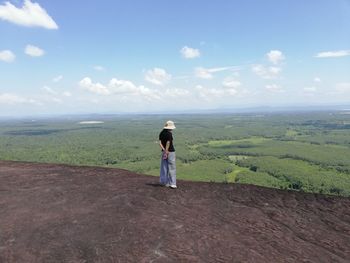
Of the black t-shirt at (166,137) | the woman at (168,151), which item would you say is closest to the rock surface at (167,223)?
the woman at (168,151)

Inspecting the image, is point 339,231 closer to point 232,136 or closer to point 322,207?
point 322,207

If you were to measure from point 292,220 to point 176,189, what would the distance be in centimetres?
458

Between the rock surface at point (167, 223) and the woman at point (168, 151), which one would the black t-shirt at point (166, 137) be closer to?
the woman at point (168, 151)

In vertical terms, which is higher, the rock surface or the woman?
the woman

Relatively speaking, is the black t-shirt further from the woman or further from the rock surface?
the rock surface

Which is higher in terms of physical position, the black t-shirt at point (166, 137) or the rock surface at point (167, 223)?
the black t-shirt at point (166, 137)

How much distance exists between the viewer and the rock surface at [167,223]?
743 cm

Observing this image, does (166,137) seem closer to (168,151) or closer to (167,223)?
(168,151)

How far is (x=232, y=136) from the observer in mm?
196125

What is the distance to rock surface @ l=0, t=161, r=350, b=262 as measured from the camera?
293 inches

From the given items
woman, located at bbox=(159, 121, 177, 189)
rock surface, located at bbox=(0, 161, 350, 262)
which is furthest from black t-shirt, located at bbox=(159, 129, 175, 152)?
rock surface, located at bbox=(0, 161, 350, 262)

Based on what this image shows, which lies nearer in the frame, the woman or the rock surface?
the rock surface

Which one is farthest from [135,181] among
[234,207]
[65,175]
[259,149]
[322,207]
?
[259,149]

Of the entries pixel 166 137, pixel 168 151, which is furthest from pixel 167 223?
pixel 166 137
